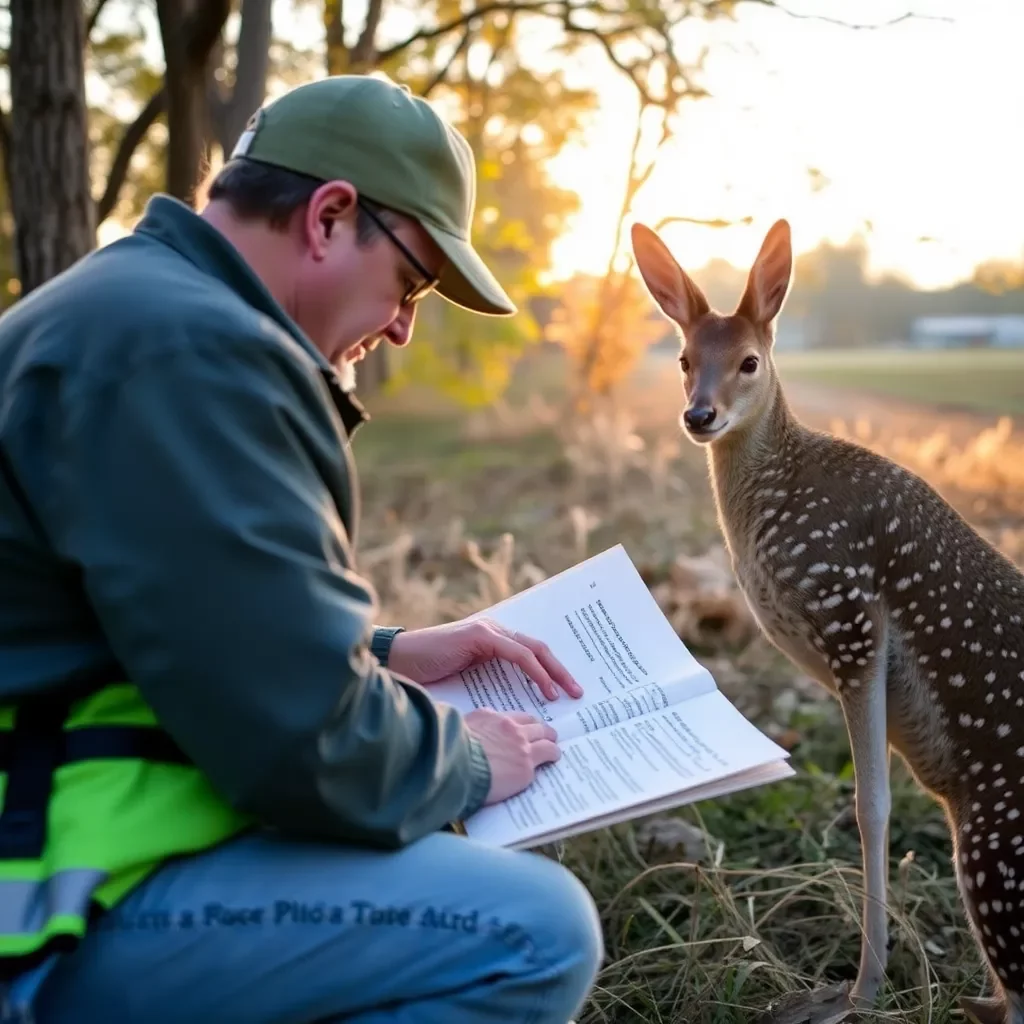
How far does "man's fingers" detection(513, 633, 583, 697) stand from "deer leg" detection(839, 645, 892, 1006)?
2.55 ft

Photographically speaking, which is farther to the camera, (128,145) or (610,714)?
(128,145)

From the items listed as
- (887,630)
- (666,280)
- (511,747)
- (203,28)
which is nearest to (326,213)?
(511,747)

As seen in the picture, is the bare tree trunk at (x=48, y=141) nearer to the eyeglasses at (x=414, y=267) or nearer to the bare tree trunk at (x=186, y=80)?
the bare tree trunk at (x=186, y=80)

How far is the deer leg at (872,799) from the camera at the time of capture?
2641mm

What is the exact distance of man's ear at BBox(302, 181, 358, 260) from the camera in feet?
6.05

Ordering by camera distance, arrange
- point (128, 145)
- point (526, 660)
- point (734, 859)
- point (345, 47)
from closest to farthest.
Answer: point (526, 660) → point (734, 859) → point (128, 145) → point (345, 47)

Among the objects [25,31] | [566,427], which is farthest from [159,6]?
Answer: [566,427]

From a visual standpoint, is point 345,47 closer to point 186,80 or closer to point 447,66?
point 186,80

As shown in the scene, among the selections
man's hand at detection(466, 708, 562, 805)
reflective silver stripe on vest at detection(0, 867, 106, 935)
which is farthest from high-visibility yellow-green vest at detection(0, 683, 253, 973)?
man's hand at detection(466, 708, 562, 805)

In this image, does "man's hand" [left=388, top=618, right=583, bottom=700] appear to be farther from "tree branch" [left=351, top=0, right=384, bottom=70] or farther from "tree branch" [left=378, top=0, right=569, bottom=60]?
"tree branch" [left=351, top=0, right=384, bottom=70]

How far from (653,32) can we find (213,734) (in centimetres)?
610

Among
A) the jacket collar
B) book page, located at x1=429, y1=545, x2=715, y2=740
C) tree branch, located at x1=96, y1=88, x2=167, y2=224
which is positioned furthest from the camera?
tree branch, located at x1=96, y1=88, x2=167, y2=224

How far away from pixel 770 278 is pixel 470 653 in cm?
141

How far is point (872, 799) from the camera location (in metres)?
2.68
